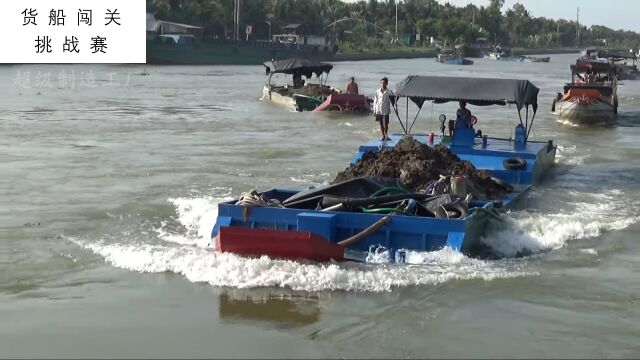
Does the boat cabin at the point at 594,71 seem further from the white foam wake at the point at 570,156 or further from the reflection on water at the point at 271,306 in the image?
the reflection on water at the point at 271,306

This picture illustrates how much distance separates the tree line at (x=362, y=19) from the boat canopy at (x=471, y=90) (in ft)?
282

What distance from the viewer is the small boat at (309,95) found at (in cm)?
2942

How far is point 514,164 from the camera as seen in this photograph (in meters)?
13.8

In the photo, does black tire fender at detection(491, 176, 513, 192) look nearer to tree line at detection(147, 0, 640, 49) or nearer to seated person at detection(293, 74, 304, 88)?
seated person at detection(293, 74, 304, 88)

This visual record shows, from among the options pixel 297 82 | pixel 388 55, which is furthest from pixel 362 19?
pixel 297 82

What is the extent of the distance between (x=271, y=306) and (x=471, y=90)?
825cm

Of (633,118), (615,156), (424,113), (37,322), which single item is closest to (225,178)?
(37,322)

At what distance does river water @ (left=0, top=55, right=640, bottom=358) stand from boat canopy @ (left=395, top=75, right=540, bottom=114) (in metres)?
1.80

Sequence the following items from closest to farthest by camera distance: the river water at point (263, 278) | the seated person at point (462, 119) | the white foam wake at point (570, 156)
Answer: the river water at point (263, 278), the seated person at point (462, 119), the white foam wake at point (570, 156)

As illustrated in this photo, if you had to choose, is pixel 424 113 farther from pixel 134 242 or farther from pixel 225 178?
pixel 134 242

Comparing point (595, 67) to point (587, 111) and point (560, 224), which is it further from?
point (560, 224)

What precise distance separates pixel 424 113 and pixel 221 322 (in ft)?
83.7

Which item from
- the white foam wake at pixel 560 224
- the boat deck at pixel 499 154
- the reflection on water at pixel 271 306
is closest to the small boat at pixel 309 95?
the boat deck at pixel 499 154

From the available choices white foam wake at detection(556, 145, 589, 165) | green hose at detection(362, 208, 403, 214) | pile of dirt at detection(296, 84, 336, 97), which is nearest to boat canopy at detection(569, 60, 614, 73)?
pile of dirt at detection(296, 84, 336, 97)
